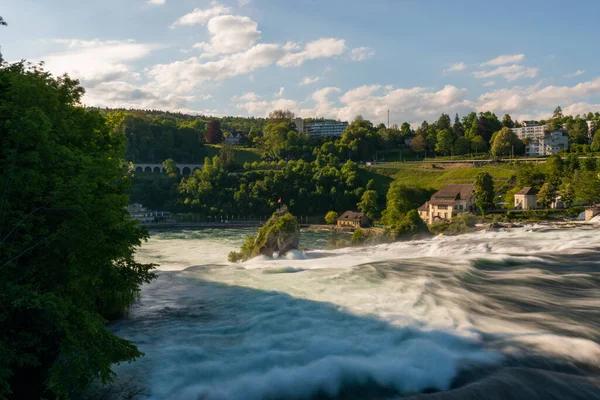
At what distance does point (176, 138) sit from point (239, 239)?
87.9 meters

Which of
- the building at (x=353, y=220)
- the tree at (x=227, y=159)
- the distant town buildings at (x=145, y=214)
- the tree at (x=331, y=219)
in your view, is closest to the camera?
the building at (x=353, y=220)

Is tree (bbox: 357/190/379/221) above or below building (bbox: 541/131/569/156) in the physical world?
below

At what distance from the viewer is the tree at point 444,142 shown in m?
133

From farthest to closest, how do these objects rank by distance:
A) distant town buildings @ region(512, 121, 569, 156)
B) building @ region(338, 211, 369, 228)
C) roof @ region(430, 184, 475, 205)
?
1. distant town buildings @ region(512, 121, 569, 156)
2. building @ region(338, 211, 369, 228)
3. roof @ region(430, 184, 475, 205)

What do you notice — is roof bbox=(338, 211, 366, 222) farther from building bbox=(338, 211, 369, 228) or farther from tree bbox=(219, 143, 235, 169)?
tree bbox=(219, 143, 235, 169)

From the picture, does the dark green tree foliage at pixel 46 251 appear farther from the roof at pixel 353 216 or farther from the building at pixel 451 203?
the roof at pixel 353 216

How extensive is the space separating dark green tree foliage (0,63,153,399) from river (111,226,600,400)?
9.89ft

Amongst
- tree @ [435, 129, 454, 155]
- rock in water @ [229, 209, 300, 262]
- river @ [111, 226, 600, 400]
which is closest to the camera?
river @ [111, 226, 600, 400]

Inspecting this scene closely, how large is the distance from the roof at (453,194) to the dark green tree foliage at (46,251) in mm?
68092

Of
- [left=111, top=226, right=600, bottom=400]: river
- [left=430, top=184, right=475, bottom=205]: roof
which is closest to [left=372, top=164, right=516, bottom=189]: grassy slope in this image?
[left=430, top=184, right=475, bottom=205]: roof

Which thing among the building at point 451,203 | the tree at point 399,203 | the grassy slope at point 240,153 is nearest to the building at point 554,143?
the building at point 451,203

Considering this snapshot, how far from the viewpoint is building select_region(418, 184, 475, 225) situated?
2943 inches

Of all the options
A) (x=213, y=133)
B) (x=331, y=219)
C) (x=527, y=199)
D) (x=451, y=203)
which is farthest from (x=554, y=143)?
(x=213, y=133)

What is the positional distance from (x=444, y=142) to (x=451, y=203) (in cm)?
6321
